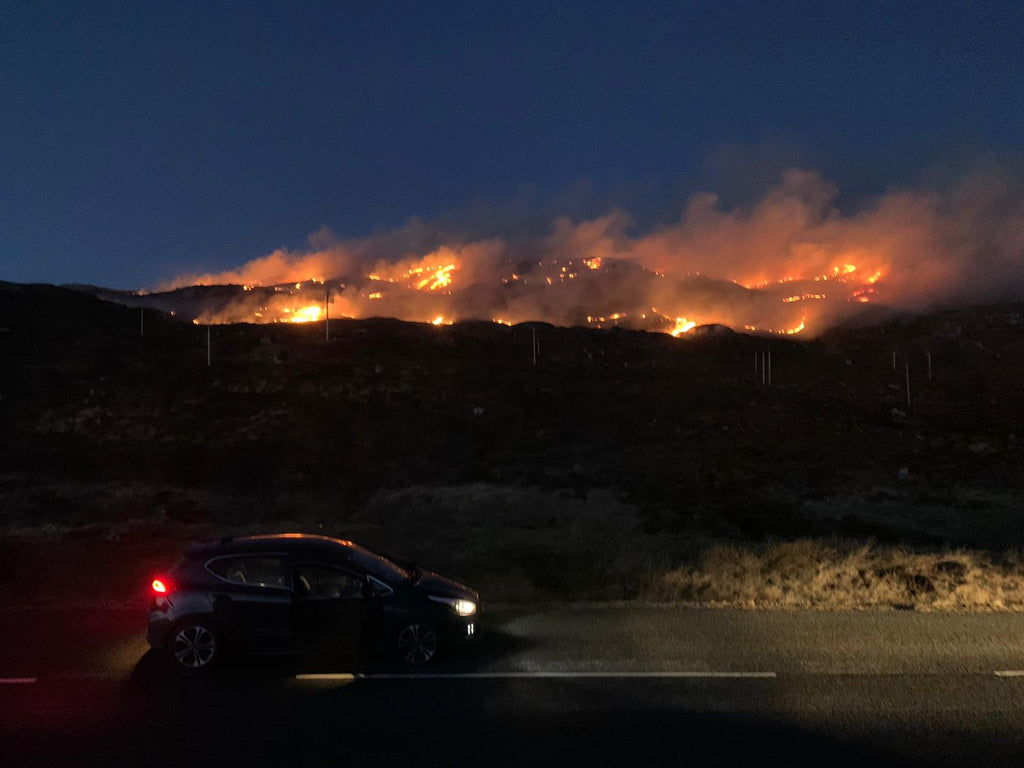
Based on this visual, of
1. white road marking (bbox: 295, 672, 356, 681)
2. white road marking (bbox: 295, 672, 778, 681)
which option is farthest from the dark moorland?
white road marking (bbox: 295, 672, 356, 681)

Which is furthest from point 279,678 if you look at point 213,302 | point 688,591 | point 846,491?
point 213,302

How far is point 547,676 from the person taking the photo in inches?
338

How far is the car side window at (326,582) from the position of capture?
9.16m

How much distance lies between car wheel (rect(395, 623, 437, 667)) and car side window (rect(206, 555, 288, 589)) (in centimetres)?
146

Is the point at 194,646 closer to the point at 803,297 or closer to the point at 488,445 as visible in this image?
the point at 488,445

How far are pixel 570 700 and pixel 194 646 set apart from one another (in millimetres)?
4204

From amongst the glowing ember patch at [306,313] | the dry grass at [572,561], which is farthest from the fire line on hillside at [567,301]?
the dry grass at [572,561]

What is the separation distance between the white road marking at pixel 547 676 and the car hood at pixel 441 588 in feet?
A: 3.17

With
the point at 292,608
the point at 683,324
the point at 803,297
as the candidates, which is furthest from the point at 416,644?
the point at 803,297

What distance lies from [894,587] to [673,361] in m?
60.9

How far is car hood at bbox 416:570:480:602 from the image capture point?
9430mm

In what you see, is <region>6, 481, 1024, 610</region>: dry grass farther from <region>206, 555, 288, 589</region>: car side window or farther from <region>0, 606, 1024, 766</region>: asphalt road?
<region>206, 555, 288, 589</region>: car side window

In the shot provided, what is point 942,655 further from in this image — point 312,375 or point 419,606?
point 312,375

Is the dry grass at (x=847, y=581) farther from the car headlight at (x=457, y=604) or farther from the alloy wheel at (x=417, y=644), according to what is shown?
the alloy wheel at (x=417, y=644)
